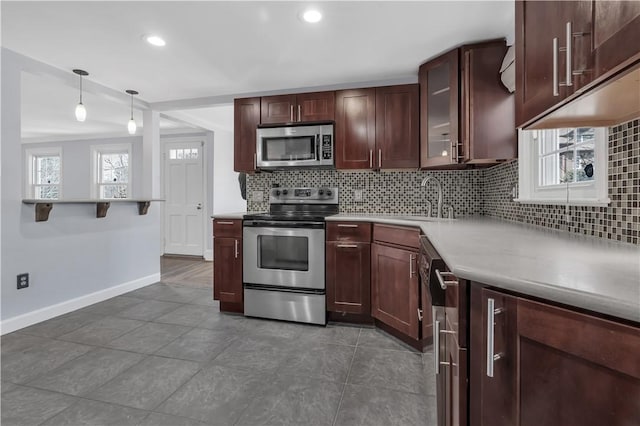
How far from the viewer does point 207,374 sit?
1931mm

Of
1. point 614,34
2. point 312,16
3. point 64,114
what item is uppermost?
point 64,114

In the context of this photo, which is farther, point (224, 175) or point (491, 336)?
point (224, 175)

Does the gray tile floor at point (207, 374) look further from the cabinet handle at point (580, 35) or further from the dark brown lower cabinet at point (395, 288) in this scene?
the cabinet handle at point (580, 35)

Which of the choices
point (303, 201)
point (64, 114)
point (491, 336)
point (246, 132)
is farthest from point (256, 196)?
point (64, 114)

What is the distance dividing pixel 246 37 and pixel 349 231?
1.68m

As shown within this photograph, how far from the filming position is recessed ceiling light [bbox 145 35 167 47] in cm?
232

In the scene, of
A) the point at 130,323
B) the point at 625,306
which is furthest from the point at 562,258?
the point at 130,323

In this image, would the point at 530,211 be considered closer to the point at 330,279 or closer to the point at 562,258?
the point at 562,258

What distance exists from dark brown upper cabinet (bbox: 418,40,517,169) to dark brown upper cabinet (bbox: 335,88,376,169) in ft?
2.19

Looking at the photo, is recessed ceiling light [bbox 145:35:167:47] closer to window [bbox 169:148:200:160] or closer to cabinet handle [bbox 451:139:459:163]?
cabinet handle [bbox 451:139:459:163]

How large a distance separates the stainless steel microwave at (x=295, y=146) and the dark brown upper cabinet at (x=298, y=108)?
0.10 meters

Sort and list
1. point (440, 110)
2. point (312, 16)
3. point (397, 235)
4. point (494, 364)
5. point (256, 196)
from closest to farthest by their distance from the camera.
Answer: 1. point (494, 364)
2. point (312, 16)
3. point (397, 235)
4. point (440, 110)
5. point (256, 196)

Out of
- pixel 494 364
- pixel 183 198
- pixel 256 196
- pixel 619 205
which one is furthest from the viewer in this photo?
pixel 183 198

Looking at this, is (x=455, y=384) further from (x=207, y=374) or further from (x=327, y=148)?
Answer: (x=327, y=148)
